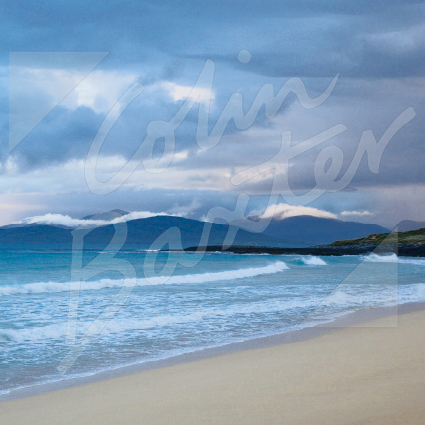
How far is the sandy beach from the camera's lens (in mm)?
4176

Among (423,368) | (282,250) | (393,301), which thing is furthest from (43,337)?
(282,250)

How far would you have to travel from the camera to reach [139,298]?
613 inches

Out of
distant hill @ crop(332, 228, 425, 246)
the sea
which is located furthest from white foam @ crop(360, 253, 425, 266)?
distant hill @ crop(332, 228, 425, 246)

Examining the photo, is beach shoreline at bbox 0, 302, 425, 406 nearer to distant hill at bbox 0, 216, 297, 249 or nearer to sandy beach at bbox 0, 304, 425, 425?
sandy beach at bbox 0, 304, 425, 425

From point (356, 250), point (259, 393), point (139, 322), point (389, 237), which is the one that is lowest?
point (356, 250)

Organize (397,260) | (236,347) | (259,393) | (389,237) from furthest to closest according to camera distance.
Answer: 1. (389,237)
2. (397,260)
3. (236,347)
4. (259,393)

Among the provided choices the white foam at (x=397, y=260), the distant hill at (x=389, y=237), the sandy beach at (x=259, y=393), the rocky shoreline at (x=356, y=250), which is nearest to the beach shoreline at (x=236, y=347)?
the sandy beach at (x=259, y=393)

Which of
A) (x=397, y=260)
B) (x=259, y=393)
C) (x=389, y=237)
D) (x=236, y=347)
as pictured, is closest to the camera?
(x=259, y=393)

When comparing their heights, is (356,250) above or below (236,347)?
below

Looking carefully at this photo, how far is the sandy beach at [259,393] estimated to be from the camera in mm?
4176

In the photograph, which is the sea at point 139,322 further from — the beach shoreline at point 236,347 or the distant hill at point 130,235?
the distant hill at point 130,235

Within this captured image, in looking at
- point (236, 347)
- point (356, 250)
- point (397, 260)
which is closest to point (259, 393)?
point (236, 347)

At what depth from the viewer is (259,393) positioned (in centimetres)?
493

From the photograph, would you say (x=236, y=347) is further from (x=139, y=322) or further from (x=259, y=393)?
(x=139, y=322)
